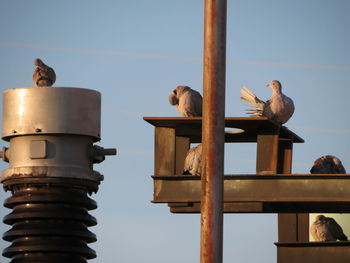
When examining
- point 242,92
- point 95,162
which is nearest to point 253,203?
point 242,92

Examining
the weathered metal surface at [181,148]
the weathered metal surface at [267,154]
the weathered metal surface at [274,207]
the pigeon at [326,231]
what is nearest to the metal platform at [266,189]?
the weathered metal surface at [274,207]

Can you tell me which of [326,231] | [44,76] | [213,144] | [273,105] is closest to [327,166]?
[273,105]

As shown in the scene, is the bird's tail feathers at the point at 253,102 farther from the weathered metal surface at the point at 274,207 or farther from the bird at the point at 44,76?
the bird at the point at 44,76

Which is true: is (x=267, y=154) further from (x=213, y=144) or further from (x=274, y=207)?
(x=213, y=144)

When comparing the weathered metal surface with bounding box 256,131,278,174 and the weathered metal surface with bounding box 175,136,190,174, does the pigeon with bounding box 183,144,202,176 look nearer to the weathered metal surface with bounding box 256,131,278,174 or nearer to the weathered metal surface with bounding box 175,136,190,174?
the weathered metal surface with bounding box 175,136,190,174

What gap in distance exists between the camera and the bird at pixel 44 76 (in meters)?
15.6

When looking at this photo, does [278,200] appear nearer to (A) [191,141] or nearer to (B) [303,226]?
(A) [191,141]

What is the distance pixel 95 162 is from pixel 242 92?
1337cm

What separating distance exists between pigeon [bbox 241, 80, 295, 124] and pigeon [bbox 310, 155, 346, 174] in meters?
1.79

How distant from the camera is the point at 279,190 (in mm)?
24531

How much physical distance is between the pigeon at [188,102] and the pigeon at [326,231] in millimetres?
6357

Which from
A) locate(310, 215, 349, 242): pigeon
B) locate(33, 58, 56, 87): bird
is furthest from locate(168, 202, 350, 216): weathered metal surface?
locate(33, 58, 56, 87): bird

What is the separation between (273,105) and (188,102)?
2082mm

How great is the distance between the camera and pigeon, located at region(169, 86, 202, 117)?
90.6ft
